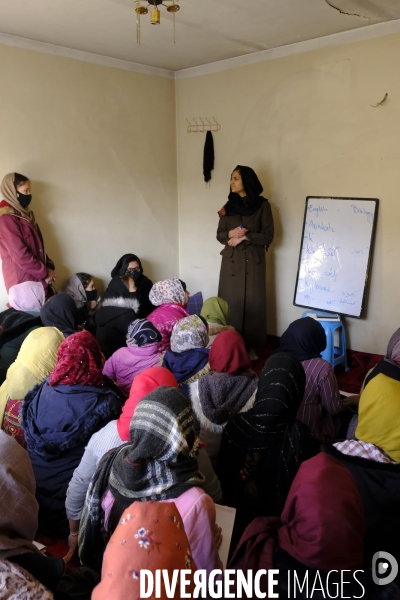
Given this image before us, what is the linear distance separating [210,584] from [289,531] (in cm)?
28

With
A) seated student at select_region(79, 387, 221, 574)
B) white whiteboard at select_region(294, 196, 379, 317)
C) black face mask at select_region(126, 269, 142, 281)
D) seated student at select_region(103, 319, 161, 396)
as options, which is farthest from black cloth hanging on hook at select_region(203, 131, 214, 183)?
seated student at select_region(79, 387, 221, 574)

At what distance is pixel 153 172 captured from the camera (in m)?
4.57

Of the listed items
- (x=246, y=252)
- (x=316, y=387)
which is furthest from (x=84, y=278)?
(x=316, y=387)

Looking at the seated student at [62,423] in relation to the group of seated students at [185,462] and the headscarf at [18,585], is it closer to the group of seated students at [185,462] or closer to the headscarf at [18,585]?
the group of seated students at [185,462]

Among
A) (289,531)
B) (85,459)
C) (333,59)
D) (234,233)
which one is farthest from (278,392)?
(333,59)

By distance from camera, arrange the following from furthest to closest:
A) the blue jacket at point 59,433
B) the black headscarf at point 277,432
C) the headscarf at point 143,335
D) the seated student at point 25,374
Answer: the headscarf at point 143,335 → the seated student at point 25,374 → the blue jacket at point 59,433 → the black headscarf at point 277,432

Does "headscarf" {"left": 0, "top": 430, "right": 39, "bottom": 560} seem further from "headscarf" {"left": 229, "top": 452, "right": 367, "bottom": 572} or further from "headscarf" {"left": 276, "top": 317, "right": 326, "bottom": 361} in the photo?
"headscarf" {"left": 276, "top": 317, "right": 326, "bottom": 361}

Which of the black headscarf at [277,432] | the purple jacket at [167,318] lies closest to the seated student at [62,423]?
the black headscarf at [277,432]

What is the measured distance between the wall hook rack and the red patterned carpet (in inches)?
88.1

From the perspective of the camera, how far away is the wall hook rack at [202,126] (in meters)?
4.36

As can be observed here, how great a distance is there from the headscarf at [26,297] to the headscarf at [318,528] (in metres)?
2.54

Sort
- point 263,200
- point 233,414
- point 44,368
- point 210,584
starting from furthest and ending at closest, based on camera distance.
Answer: point 263,200 → point 44,368 → point 233,414 → point 210,584

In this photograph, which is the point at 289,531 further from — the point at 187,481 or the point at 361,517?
the point at 187,481

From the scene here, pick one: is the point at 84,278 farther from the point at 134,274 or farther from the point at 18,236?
the point at 18,236
